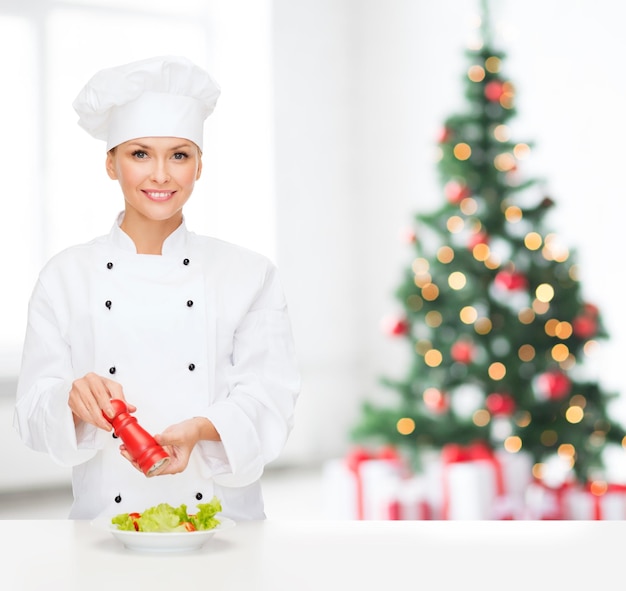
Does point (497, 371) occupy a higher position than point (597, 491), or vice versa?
point (497, 371)

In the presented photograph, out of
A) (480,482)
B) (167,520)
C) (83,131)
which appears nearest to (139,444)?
(167,520)

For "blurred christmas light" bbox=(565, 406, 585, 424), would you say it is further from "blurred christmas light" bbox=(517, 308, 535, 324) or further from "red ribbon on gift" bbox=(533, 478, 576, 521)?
"blurred christmas light" bbox=(517, 308, 535, 324)

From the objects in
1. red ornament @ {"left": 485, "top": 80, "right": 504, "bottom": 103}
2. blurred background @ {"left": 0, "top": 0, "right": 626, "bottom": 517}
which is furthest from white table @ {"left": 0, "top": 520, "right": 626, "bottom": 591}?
blurred background @ {"left": 0, "top": 0, "right": 626, "bottom": 517}

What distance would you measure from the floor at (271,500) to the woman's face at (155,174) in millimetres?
3235

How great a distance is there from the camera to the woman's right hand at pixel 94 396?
1391 millimetres

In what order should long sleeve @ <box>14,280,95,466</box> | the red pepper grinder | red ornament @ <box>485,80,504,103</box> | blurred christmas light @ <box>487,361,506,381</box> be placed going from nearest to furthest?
the red pepper grinder, long sleeve @ <box>14,280,95,466</box>, blurred christmas light @ <box>487,361,506,381</box>, red ornament @ <box>485,80,504,103</box>

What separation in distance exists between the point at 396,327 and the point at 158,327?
287cm

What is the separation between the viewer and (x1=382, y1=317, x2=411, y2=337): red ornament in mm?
4441

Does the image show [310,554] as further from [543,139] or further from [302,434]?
[302,434]

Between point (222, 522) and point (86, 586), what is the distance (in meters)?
0.27

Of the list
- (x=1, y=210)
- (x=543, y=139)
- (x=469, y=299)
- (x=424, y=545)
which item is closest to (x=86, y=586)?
(x=424, y=545)

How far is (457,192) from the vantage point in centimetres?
448

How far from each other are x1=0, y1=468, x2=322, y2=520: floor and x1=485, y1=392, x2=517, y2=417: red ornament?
1041mm

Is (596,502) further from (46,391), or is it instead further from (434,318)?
(46,391)
